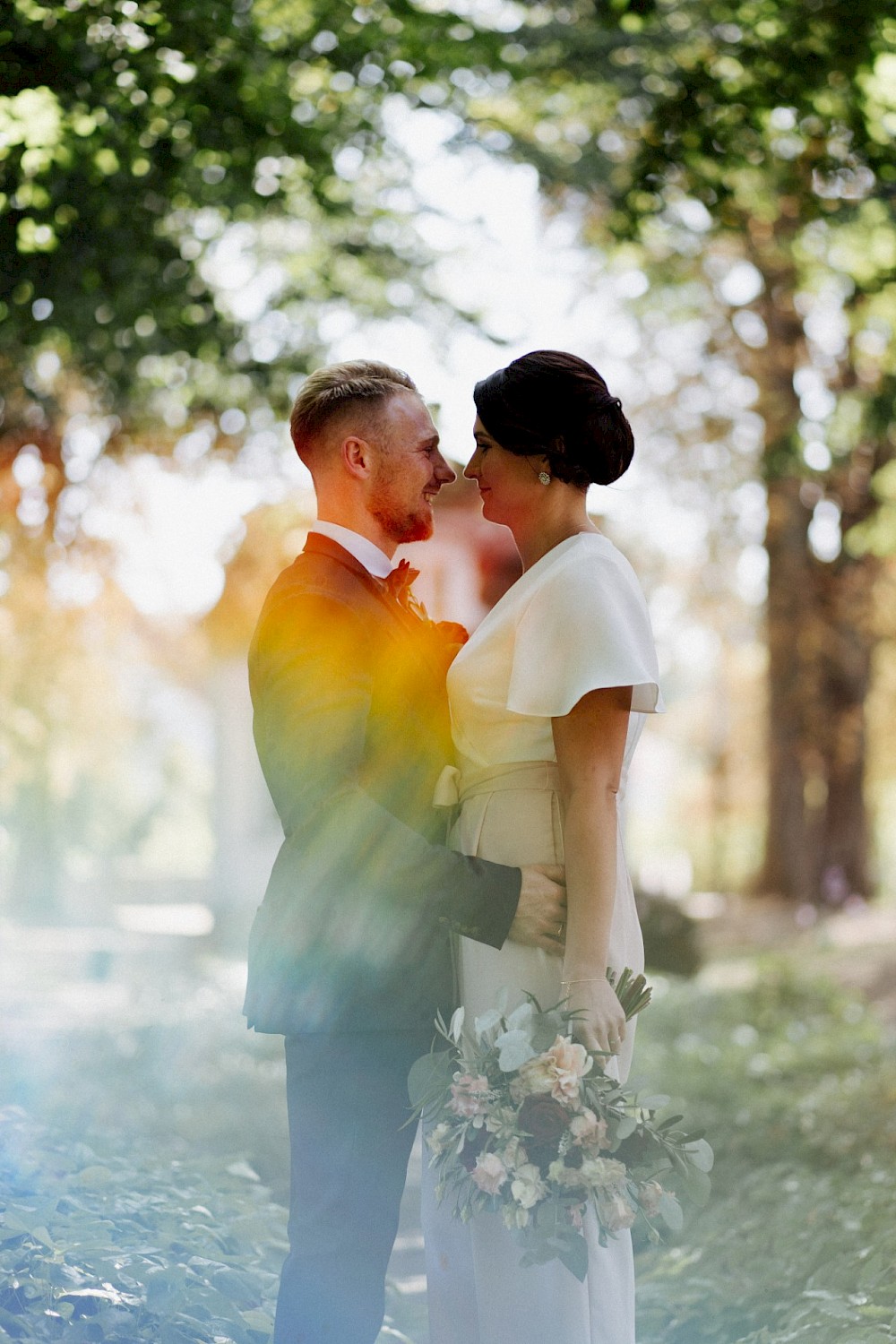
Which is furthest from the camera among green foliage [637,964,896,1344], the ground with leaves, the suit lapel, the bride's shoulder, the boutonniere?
green foliage [637,964,896,1344]

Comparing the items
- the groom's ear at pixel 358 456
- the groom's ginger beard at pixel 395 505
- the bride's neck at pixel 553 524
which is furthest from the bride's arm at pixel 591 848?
the groom's ear at pixel 358 456

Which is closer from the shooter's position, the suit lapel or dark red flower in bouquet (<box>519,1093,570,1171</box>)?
dark red flower in bouquet (<box>519,1093,570,1171</box>)

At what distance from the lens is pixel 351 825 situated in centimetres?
288

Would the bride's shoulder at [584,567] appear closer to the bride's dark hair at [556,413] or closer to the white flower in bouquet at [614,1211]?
the bride's dark hair at [556,413]

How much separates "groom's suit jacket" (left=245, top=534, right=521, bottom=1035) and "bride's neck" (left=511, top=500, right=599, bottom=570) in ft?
1.17

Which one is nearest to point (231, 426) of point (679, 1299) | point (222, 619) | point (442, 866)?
point (222, 619)

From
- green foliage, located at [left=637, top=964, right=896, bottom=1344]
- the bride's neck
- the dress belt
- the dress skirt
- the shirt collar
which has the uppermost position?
the bride's neck

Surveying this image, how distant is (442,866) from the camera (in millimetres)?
2887

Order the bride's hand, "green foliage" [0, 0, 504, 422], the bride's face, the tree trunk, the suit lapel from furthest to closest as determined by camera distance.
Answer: the tree trunk < "green foliage" [0, 0, 504, 422] < the suit lapel < the bride's face < the bride's hand

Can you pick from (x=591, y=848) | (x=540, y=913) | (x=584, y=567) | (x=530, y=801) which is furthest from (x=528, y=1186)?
(x=584, y=567)

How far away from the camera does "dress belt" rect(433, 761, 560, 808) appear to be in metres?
3.01

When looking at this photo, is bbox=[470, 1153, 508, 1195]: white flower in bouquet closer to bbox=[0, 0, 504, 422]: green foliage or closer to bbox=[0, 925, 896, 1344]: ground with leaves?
bbox=[0, 925, 896, 1344]: ground with leaves

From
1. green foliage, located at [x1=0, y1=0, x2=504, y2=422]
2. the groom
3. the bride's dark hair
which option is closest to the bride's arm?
the groom

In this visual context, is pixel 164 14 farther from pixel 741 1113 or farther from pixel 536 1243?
pixel 741 1113
